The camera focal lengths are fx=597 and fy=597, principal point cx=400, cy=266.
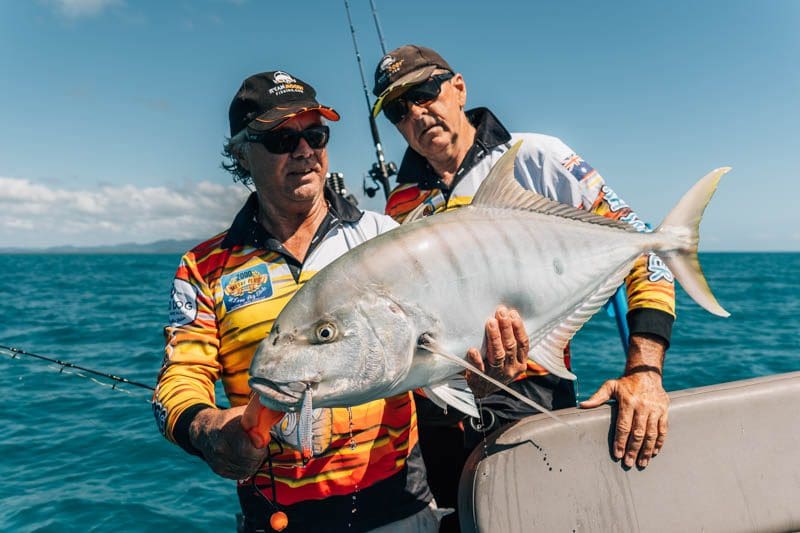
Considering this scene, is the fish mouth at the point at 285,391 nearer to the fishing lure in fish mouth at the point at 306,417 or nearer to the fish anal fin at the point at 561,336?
the fishing lure in fish mouth at the point at 306,417

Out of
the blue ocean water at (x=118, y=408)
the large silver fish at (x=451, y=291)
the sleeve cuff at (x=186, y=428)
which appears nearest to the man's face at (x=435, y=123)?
the large silver fish at (x=451, y=291)

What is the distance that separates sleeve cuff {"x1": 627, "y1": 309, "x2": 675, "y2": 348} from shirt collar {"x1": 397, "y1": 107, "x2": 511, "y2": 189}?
41.6 inches

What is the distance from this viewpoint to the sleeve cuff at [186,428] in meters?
1.95

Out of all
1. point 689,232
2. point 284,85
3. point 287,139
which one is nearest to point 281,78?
point 284,85

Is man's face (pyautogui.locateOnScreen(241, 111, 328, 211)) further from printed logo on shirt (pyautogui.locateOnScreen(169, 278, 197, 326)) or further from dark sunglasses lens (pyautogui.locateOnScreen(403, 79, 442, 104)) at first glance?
dark sunglasses lens (pyautogui.locateOnScreen(403, 79, 442, 104))

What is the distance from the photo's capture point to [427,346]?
5.65 feet

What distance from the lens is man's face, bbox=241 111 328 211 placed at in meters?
2.26

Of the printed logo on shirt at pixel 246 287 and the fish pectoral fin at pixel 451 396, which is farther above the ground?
the printed logo on shirt at pixel 246 287

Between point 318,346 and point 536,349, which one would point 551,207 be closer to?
point 536,349

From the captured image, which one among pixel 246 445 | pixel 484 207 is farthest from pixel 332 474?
pixel 484 207

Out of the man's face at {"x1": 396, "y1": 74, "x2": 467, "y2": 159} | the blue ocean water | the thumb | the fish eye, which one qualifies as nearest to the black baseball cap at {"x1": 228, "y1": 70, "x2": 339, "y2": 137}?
the man's face at {"x1": 396, "y1": 74, "x2": 467, "y2": 159}

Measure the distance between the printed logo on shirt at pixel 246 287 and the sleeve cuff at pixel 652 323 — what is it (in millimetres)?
1480

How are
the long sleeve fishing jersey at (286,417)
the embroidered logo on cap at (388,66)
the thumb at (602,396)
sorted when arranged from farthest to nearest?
the embroidered logo on cap at (388,66)
the thumb at (602,396)
the long sleeve fishing jersey at (286,417)

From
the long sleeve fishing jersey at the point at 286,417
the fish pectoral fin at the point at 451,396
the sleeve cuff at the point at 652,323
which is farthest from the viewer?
the sleeve cuff at the point at 652,323
